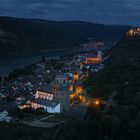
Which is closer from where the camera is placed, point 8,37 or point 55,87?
point 55,87

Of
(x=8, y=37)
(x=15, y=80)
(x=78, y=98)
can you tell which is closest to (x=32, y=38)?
(x=8, y=37)

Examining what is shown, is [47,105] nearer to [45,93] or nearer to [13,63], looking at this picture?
[45,93]

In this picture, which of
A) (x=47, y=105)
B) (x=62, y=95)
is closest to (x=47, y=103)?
(x=47, y=105)

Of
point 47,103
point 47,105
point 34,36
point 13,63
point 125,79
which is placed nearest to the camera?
point 47,105

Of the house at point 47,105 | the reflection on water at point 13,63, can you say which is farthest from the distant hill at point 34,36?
the house at point 47,105

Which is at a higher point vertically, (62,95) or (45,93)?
(62,95)

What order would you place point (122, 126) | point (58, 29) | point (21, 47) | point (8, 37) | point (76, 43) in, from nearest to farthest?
point (122, 126)
point (21, 47)
point (8, 37)
point (76, 43)
point (58, 29)

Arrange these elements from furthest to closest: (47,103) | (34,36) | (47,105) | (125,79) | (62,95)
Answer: (34,36)
(125,79)
(62,95)
(47,103)
(47,105)

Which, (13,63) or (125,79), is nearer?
(125,79)

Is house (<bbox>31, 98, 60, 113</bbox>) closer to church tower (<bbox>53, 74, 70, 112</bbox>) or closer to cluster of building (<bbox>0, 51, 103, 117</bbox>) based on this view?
cluster of building (<bbox>0, 51, 103, 117</bbox>)

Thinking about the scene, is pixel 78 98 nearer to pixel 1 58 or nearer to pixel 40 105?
pixel 40 105

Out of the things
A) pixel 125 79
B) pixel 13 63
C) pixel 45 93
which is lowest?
pixel 13 63
